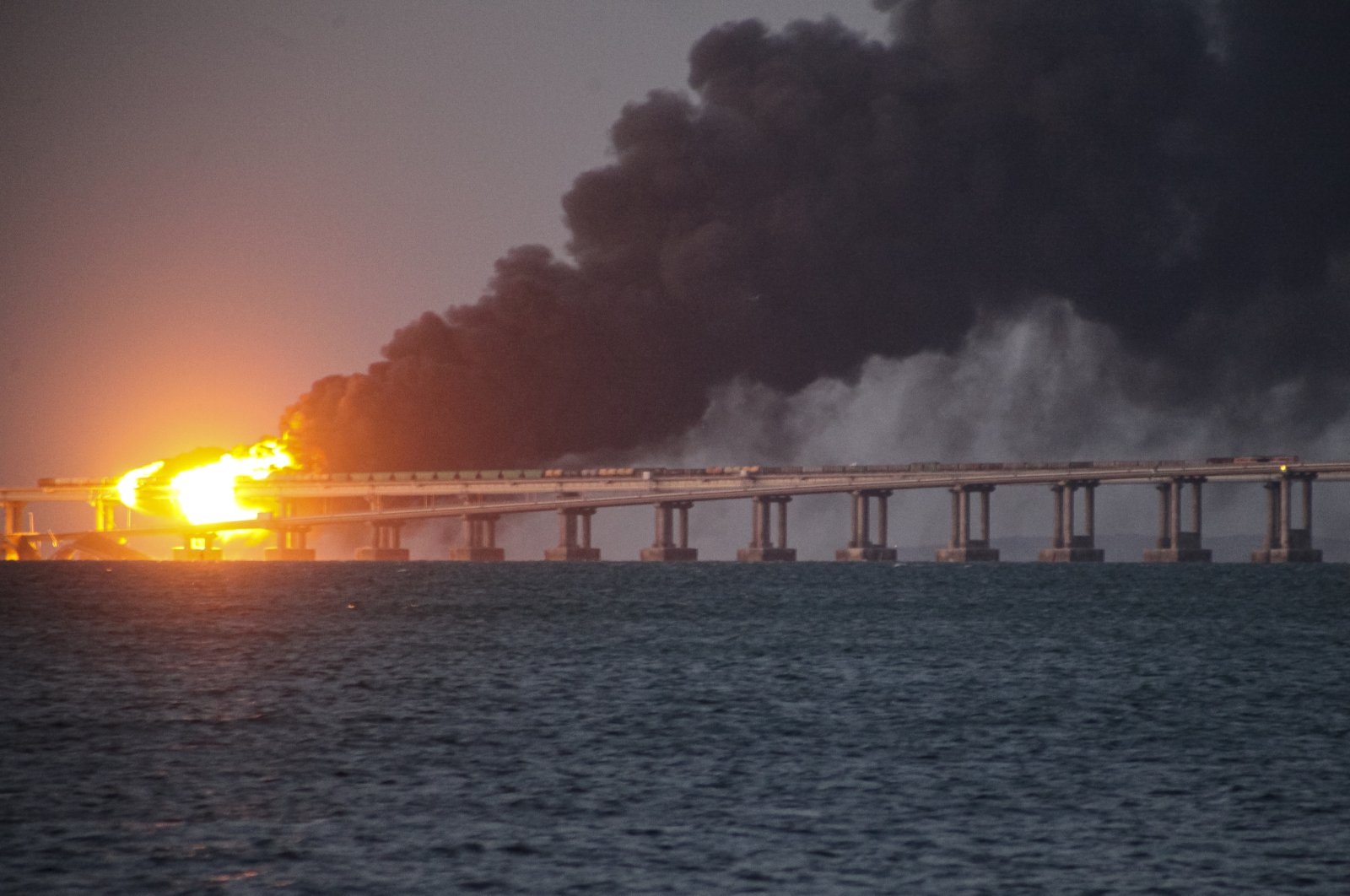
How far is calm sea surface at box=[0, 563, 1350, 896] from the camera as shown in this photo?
114 ft

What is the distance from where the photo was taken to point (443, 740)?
52125mm

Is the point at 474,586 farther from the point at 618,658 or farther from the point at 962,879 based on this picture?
the point at 962,879

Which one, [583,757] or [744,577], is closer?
[583,757]

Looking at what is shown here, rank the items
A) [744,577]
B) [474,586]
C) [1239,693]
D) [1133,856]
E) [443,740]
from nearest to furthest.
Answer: [1133,856] < [443,740] < [1239,693] < [474,586] < [744,577]

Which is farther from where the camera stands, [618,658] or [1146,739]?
[618,658]

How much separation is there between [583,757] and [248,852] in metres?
13.8

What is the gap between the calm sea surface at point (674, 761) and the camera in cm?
3481

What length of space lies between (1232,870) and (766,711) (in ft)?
85.5

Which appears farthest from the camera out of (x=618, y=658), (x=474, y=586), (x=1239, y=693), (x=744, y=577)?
(x=744, y=577)

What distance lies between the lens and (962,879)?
33.6 meters

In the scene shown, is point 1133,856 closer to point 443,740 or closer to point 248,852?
point 248,852

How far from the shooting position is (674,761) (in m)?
47.8

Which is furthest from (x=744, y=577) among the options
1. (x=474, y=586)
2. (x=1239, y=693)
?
(x=1239, y=693)

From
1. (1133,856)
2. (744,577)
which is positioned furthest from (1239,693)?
(744,577)
